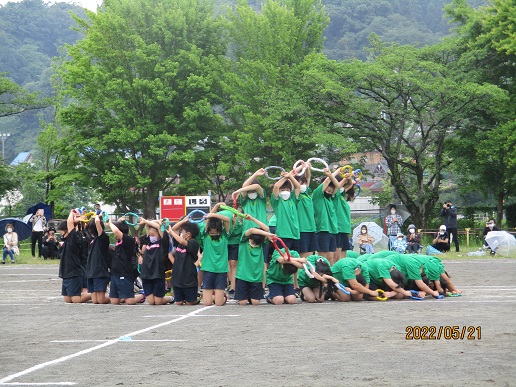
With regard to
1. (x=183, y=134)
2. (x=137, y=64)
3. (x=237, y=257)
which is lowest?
(x=237, y=257)

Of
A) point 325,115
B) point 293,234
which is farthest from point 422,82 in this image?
point 293,234

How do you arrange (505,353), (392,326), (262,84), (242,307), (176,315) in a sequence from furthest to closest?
(262,84), (242,307), (176,315), (392,326), (505,353)

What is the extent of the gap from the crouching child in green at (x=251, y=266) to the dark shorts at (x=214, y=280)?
245mm

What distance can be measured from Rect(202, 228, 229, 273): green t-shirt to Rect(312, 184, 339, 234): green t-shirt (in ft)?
7.60

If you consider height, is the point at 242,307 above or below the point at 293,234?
below

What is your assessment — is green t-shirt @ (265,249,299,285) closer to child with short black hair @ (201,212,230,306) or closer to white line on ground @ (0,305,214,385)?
child with short black hair @ (201,212,230,306)

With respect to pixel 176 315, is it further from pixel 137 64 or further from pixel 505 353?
pixel 137 64

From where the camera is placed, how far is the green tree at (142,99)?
49531 mm

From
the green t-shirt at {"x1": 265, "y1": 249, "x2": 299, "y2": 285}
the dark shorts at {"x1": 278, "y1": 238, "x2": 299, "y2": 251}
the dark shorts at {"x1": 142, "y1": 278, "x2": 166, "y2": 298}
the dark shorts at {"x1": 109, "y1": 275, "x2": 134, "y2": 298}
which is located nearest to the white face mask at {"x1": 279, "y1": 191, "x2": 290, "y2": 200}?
the dark shorts at {"x1": 278, "y1": 238, "x2": 299, "y2": 251}

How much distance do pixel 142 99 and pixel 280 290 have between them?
35168mm

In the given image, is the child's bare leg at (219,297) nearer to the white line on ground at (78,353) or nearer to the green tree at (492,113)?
the white line on ground at (78,353)

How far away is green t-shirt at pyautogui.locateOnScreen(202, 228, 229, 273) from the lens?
55.5 ft

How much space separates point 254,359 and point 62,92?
4296 cm

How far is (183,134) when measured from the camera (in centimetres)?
5022
